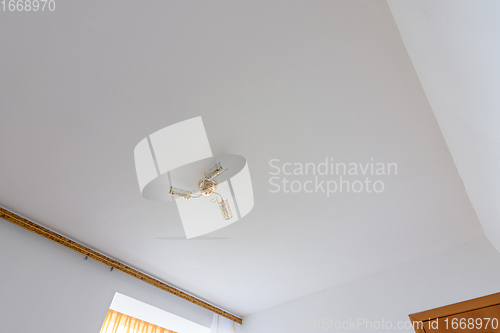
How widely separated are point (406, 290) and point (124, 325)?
262 cm

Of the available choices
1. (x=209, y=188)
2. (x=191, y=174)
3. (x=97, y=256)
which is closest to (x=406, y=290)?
(x=209, y=188)

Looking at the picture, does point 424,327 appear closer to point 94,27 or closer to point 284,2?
point 284,2

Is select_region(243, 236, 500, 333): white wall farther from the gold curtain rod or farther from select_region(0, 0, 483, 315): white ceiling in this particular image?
the gold curtain rod

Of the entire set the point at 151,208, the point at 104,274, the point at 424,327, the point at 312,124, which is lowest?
the point at 424,327

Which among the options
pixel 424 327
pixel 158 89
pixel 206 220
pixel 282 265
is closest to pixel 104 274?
pixel 206 220

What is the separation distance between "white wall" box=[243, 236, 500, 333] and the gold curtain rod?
95 centimetres

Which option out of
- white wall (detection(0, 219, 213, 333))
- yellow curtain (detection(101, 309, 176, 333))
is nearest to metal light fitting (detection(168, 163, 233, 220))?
white wall (detection(0, 219, 213, 333))

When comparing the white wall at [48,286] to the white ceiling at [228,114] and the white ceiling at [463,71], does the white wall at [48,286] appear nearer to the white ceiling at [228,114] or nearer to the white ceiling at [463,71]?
the white ceiling at [228,114]

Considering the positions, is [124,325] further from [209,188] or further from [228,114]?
[228,114]

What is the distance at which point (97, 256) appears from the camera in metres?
2.48

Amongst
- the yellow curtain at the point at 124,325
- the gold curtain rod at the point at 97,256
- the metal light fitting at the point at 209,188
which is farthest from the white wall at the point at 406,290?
the metal light fitting at the point at 209,188

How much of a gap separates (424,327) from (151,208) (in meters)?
2.43

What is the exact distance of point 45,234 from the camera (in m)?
2.23

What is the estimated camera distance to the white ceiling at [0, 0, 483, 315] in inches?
50.0
